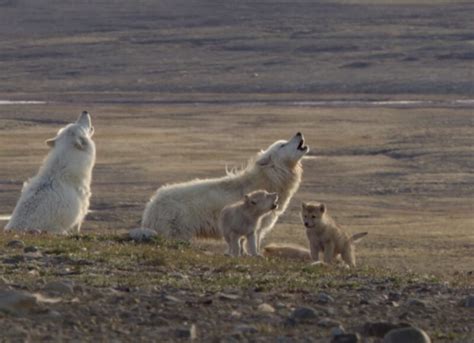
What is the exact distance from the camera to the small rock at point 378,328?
8258 millimetres

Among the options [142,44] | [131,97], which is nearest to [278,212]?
[131,97]

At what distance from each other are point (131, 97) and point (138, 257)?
42430 mm

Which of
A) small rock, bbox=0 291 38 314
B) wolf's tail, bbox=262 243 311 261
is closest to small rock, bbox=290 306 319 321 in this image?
small rock, bbox=0 291 38 314

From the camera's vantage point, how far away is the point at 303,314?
28.8 ft

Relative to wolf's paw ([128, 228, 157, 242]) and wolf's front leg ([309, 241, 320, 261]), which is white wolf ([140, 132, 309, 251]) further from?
wolf's paw ([128, 228, 157, 242])

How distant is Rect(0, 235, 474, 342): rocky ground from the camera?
8.20m

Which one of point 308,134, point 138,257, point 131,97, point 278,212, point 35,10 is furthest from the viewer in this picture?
point 35,10

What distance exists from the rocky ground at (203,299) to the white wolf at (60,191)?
364 cm

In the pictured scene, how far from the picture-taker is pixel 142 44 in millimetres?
71312

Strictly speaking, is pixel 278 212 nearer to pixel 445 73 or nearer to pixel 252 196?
pixel 252 196

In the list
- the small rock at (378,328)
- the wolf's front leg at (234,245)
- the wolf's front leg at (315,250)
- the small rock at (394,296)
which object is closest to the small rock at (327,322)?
the small rock at (378,328)

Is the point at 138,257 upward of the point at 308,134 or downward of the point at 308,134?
downward

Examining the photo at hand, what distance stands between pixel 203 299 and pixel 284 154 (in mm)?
7563

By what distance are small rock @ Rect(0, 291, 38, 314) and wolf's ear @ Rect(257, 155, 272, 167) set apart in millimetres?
8184
